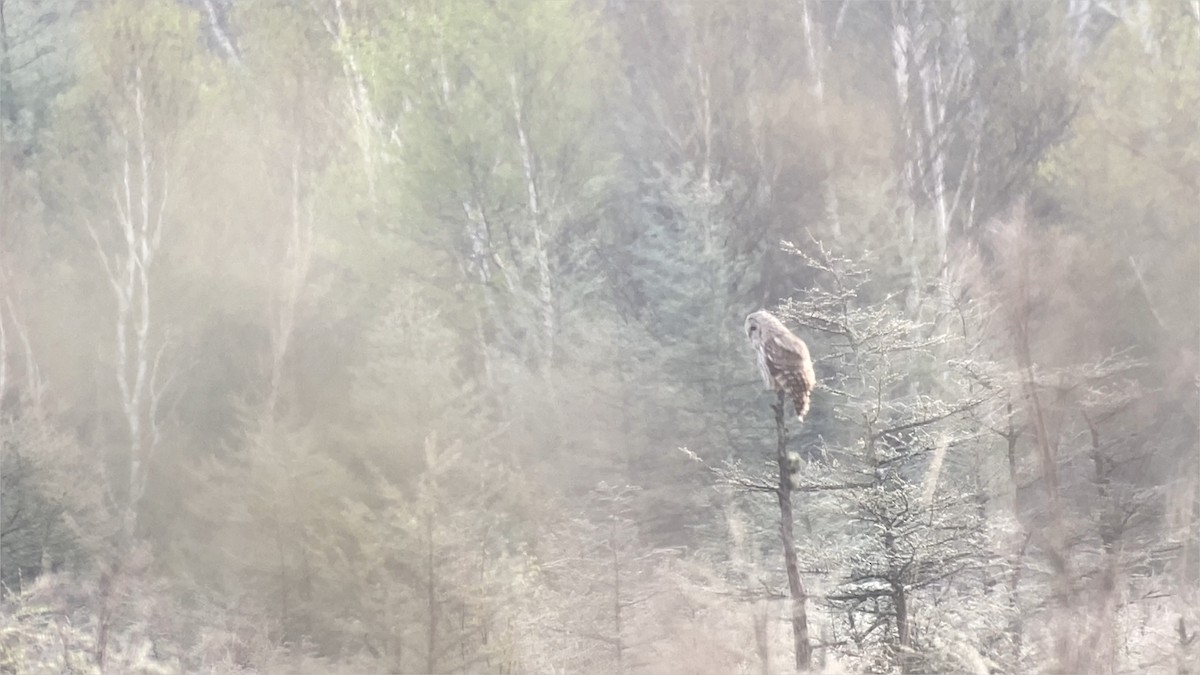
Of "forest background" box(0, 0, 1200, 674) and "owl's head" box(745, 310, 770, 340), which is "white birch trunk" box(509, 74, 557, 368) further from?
"owl's head" box(745, 310, 770, 340)

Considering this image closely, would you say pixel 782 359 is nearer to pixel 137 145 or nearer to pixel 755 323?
pixel 755 323

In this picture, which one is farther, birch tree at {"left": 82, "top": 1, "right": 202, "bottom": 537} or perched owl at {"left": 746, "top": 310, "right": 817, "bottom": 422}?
birch tree at {"left": 82, "top": 1, "right": 202, "bottom": 537}

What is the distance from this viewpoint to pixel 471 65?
249 centimetres

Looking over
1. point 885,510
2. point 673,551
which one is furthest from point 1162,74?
point 673,551

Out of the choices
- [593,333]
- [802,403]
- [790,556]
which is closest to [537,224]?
[593,333]

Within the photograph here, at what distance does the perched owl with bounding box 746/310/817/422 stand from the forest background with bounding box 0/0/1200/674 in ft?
0.15

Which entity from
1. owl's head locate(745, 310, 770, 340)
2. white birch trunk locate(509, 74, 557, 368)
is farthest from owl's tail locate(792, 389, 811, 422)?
white birch trunk locate(509, 74, 557, 368)

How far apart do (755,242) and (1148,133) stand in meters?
1.14

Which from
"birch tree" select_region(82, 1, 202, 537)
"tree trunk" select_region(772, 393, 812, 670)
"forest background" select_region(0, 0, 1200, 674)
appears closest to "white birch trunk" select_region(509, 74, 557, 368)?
"forest background" select_region(0, 0, 1200, 674)

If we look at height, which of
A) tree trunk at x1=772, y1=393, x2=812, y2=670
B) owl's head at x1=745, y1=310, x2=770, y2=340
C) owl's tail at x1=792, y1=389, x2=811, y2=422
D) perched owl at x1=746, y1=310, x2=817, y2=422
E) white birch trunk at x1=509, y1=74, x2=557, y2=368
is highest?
white birch trunk at x1=509, y1=74, x2=557, y2=368

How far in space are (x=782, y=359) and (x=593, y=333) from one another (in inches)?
20.9

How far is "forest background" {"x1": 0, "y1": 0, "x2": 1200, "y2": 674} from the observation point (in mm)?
2293

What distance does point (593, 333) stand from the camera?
7.98 feet

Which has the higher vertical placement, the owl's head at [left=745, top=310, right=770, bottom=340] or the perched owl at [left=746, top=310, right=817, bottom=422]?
the owl's head at [left=745, top=310, right=770, bottom=340]
